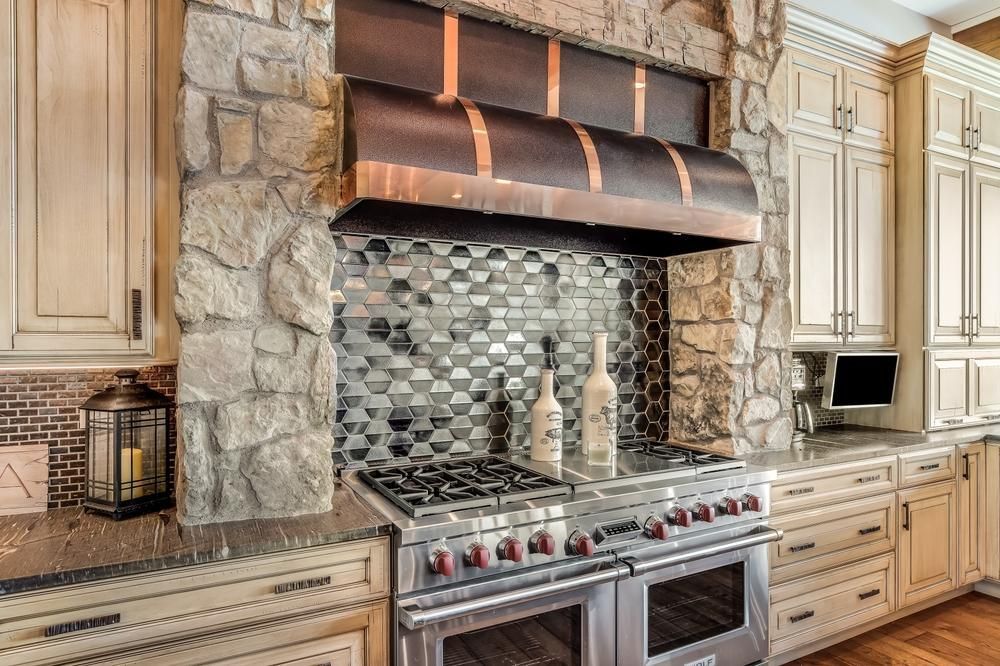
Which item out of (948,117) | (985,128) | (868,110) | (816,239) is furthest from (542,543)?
(985,128)

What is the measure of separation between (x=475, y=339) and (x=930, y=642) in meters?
2.51

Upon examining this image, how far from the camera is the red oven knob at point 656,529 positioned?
1992 mm

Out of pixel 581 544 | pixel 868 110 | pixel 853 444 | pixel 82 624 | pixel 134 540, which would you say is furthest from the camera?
pixel 868 110

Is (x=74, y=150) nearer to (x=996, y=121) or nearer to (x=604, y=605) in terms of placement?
(x=604, y=605)

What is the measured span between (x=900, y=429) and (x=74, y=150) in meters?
3.86

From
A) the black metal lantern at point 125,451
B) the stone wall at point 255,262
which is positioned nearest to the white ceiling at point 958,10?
the stone wall at point 255,262

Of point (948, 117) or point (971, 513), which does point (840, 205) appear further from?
point (971, 513)

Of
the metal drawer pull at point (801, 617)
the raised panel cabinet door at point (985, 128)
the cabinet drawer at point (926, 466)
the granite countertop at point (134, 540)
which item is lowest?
the metal drawer pull at point (801, 617)

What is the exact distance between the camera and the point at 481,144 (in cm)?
173

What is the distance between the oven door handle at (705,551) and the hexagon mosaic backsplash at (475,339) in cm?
69

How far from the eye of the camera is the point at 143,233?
5.61 ft

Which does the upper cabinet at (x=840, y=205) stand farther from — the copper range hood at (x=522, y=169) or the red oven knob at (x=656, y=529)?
the red oven knob at (x=656, y=529)

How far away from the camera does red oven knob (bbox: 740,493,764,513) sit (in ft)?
7.38


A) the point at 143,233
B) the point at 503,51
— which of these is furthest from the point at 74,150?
the point at 503,51
